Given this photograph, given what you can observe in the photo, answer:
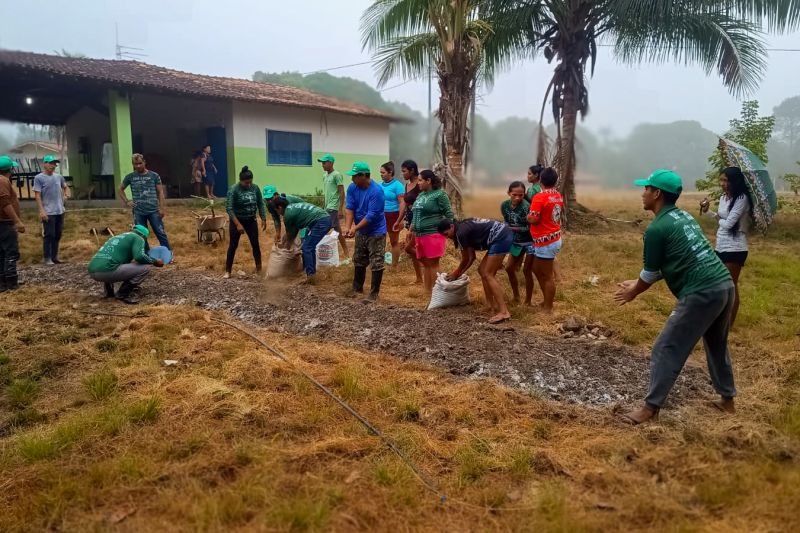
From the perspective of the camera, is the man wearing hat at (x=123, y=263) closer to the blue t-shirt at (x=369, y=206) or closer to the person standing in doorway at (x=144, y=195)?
the person standing in doorway at (x=144, y=195)

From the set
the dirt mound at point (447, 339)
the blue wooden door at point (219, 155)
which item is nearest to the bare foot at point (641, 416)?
the dirt mound at point (447, 339)

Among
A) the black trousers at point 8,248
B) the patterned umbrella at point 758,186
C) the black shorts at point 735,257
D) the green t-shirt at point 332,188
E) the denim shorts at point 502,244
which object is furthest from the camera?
the green t-shirt at point 332,188

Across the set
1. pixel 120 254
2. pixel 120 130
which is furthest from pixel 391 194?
pixel 120 130

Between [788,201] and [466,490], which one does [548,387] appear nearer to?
[466,490]

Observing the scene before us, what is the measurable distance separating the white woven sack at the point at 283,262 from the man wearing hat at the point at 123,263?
141 cm

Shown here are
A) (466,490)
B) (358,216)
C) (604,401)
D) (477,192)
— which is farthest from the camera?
(358,216)

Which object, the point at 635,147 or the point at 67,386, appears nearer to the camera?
the point at 67,386

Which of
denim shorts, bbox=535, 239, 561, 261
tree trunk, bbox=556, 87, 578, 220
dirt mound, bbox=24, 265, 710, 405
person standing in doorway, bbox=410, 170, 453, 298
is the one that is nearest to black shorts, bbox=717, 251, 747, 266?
dirt mound, bbox=24, 265, 710, 405

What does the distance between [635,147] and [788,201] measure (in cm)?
1158

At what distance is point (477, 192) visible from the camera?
591cm

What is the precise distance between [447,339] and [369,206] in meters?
2.10

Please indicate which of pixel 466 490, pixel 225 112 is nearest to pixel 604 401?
pixel 466 490

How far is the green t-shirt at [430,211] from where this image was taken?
592 centimetres

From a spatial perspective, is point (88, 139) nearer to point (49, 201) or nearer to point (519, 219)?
point (49, 201)
